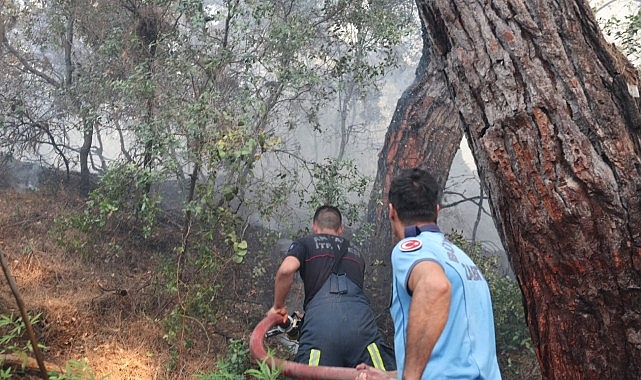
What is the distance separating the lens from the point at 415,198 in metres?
2.67

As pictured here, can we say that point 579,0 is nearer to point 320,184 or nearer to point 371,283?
point 320,184

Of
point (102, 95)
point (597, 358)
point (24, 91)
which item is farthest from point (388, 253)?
point (24, 91)

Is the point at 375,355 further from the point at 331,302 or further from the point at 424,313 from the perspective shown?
the point at 424,313

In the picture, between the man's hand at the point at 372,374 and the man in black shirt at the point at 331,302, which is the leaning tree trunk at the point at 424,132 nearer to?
the man in black shirt at the point at 331,302

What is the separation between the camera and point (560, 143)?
7.50 ft

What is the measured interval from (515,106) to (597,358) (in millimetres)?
1083

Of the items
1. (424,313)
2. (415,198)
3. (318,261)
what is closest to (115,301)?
(318,261)

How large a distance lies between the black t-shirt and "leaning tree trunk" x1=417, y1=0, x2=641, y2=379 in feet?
6.89

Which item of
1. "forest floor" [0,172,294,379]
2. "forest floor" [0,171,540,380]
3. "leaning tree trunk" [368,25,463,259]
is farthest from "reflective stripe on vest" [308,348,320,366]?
"leaning tree trunk" [368,25,463,259]

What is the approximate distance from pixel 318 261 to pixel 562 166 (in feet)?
8.26

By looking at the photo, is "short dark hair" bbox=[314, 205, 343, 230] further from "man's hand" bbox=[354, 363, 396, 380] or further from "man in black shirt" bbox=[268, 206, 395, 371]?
"man's hand" bbox=[354, 363, 396, 380]

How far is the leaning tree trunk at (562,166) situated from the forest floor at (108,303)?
2.86 m

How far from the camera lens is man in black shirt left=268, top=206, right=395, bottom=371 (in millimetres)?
4176

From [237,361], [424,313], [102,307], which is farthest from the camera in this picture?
[102,307]
